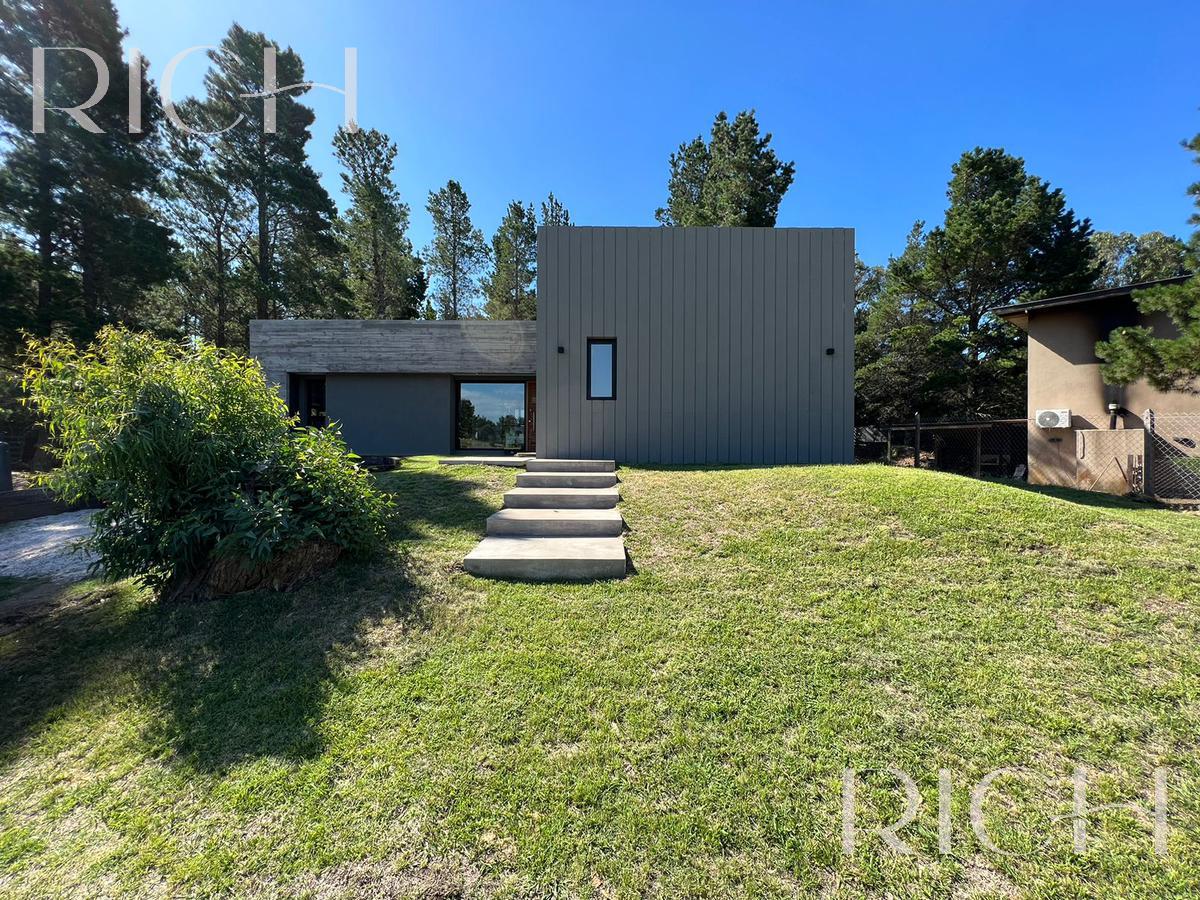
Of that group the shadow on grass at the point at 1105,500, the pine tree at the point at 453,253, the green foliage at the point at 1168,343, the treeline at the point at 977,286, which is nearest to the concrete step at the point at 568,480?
the shadow on grass at the point at 1105,500

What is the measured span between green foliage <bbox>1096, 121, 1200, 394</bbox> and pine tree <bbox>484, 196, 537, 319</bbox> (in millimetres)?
18980

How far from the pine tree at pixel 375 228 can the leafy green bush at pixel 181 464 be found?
743 inches

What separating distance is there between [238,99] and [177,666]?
2217 centimetres

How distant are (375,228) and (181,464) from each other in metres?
19.9

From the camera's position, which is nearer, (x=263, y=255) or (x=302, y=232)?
(x=263, y=255)

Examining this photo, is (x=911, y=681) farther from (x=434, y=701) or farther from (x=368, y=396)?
(x=368, y=396)

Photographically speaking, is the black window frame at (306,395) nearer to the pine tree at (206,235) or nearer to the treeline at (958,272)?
the pine tree at (206,235)

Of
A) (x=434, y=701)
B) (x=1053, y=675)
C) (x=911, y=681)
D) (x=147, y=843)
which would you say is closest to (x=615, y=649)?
(x=434, y=701)

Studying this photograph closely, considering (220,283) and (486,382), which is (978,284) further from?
(220,283)

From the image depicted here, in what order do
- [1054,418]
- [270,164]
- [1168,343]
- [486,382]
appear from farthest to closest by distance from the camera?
[270,164] → [486,382] → [1054,418] → [1168,343]

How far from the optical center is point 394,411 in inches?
478

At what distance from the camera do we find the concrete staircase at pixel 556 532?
11.3 feet

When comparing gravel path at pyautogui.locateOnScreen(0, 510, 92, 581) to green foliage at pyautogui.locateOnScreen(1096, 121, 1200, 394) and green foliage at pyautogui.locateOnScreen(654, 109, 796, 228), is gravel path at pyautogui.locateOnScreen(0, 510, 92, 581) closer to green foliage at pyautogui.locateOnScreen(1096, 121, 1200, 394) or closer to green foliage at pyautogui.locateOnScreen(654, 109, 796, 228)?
green foliage at pyautogui.locateOnScreen(1096, 121, 1200, 394)

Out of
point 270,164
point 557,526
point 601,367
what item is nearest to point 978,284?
point 601,367
